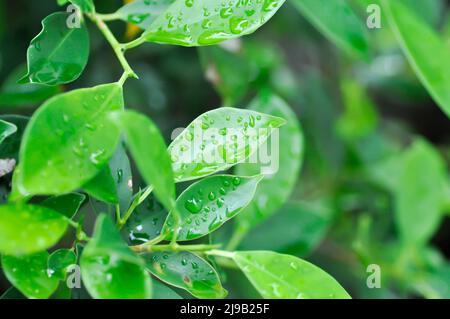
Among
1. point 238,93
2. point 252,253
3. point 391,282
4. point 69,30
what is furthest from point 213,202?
point 391,282

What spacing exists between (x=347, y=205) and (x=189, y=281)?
72cm

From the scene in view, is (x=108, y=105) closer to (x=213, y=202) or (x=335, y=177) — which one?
(x=213, y=202)

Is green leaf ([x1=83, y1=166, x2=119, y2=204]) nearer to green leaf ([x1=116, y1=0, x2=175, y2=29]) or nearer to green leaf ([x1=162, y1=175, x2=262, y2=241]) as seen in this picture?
green leaf ([x1=162, y1=175, x2=262, y2=241])

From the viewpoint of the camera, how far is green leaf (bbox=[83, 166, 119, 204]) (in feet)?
1.40

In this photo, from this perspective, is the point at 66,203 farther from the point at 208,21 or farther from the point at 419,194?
the point at 419,194

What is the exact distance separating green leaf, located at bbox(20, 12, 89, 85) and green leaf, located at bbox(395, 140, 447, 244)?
0.60 m

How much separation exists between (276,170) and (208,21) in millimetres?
302

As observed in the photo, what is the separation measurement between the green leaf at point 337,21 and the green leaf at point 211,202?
0.26m

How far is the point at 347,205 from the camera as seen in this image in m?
1.14

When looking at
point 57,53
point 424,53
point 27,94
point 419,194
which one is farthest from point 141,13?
point 419,194

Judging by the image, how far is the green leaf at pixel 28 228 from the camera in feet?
1.23

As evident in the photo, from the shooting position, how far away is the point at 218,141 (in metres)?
0.46

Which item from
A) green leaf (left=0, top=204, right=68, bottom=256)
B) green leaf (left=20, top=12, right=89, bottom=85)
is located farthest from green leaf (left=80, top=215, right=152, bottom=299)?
green leaf (left=20, top=12, right=89, bottom=85)

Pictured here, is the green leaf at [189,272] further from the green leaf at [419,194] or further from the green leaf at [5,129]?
the green leaf at [419,194]
